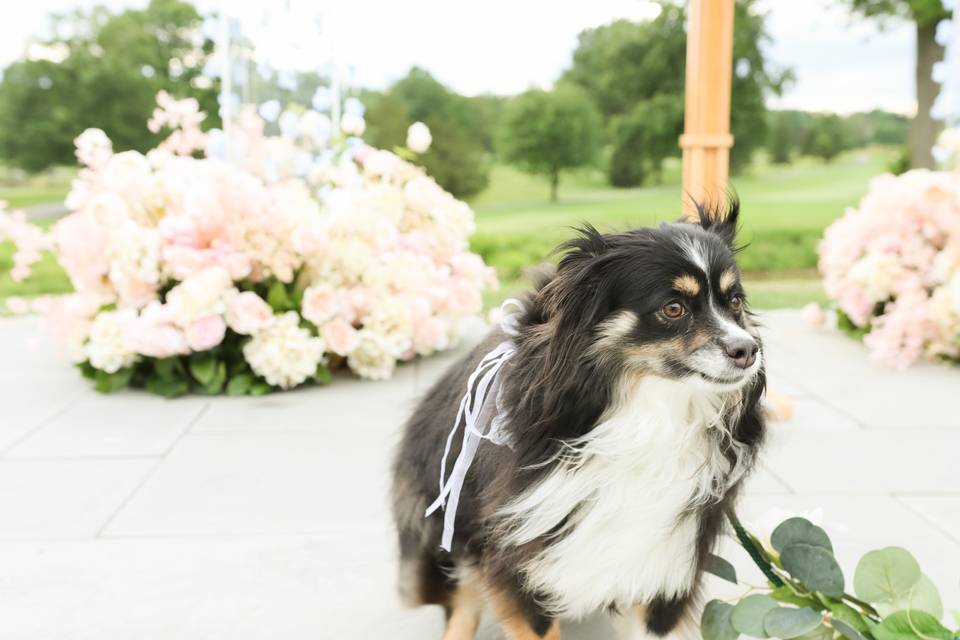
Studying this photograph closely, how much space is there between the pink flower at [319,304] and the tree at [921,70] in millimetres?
10038

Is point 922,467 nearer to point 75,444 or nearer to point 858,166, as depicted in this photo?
point 75,444

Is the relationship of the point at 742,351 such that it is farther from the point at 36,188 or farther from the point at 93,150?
the point at 36,188

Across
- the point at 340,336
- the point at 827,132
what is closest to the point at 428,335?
the point at 340,336

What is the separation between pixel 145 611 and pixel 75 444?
1797mm

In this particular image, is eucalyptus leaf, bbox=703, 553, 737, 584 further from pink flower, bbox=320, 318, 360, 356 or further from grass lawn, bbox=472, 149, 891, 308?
grass lawn, bbox=472, 149, 891, 308

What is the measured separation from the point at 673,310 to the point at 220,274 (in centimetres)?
344

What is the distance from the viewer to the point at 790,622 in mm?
1988

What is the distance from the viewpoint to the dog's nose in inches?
76.2

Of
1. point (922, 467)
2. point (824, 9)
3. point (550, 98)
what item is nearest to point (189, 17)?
point (550, 98)

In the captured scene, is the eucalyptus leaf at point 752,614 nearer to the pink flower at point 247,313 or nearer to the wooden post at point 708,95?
the wooden post at point 708,95

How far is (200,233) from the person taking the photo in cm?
505

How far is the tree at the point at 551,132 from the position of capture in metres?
11.6

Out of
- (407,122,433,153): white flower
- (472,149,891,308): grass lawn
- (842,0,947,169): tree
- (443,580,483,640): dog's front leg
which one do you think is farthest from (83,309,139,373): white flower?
(842,0,947,169): tree

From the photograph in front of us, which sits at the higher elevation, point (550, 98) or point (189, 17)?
point (189, 17)
